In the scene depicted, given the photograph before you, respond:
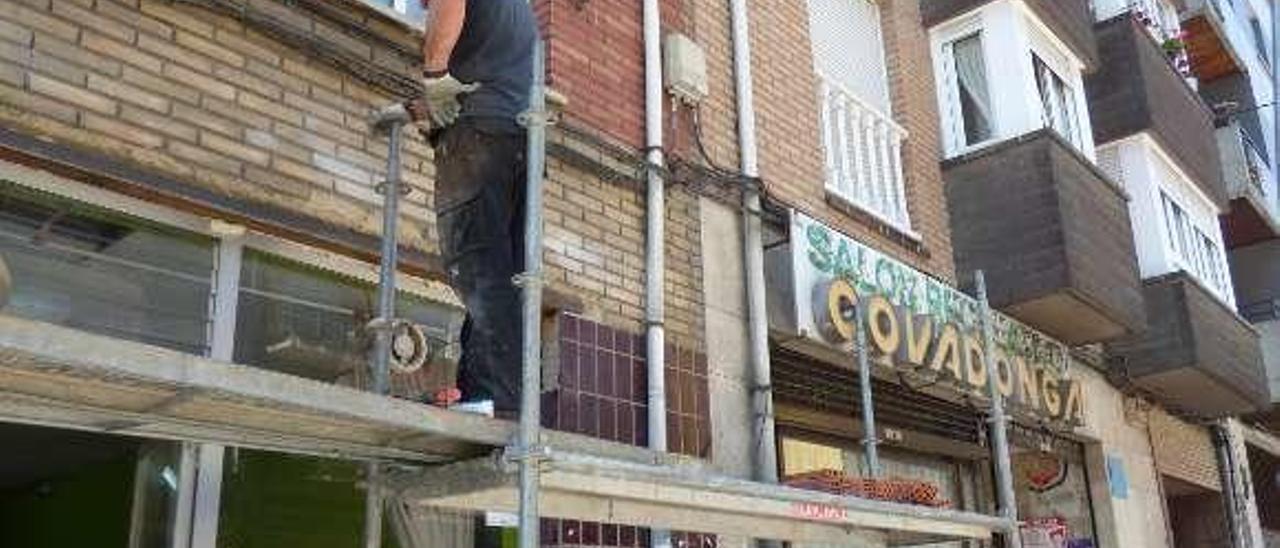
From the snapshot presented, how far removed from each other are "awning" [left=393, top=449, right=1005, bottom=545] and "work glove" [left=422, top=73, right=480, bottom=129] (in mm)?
1273

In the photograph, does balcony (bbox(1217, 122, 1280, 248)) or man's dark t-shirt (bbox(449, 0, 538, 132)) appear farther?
balcony (bbox(1217, 122, 1280, 248))

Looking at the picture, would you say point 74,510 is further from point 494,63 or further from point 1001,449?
point 1001,449

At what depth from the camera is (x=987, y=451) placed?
10180 millimetres

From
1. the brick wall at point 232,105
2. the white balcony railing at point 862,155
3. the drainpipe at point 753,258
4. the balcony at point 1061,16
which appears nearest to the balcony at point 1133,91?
the balcony at point 1061,16

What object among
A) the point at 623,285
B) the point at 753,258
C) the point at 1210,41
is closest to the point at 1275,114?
the point at 1210,41

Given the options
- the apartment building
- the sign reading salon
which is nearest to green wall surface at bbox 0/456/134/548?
the apartment building

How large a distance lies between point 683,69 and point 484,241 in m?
3.27

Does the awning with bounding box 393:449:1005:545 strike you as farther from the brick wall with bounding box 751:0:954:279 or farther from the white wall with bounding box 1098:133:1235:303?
the white wall with bounding box 1098:133:1235:303

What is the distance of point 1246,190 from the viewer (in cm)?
1786

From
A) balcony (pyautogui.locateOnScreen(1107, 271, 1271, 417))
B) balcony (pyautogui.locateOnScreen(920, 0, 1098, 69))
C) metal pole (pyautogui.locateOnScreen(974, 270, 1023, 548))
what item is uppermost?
balcony (pyautogui.locateOnScreen(920, 0, 1098, 69))

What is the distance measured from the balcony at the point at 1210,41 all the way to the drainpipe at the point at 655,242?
13.1 m

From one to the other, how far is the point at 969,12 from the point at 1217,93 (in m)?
11.3

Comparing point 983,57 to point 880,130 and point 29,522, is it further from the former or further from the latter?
point 29,522

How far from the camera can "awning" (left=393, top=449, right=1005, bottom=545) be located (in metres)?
3.83
